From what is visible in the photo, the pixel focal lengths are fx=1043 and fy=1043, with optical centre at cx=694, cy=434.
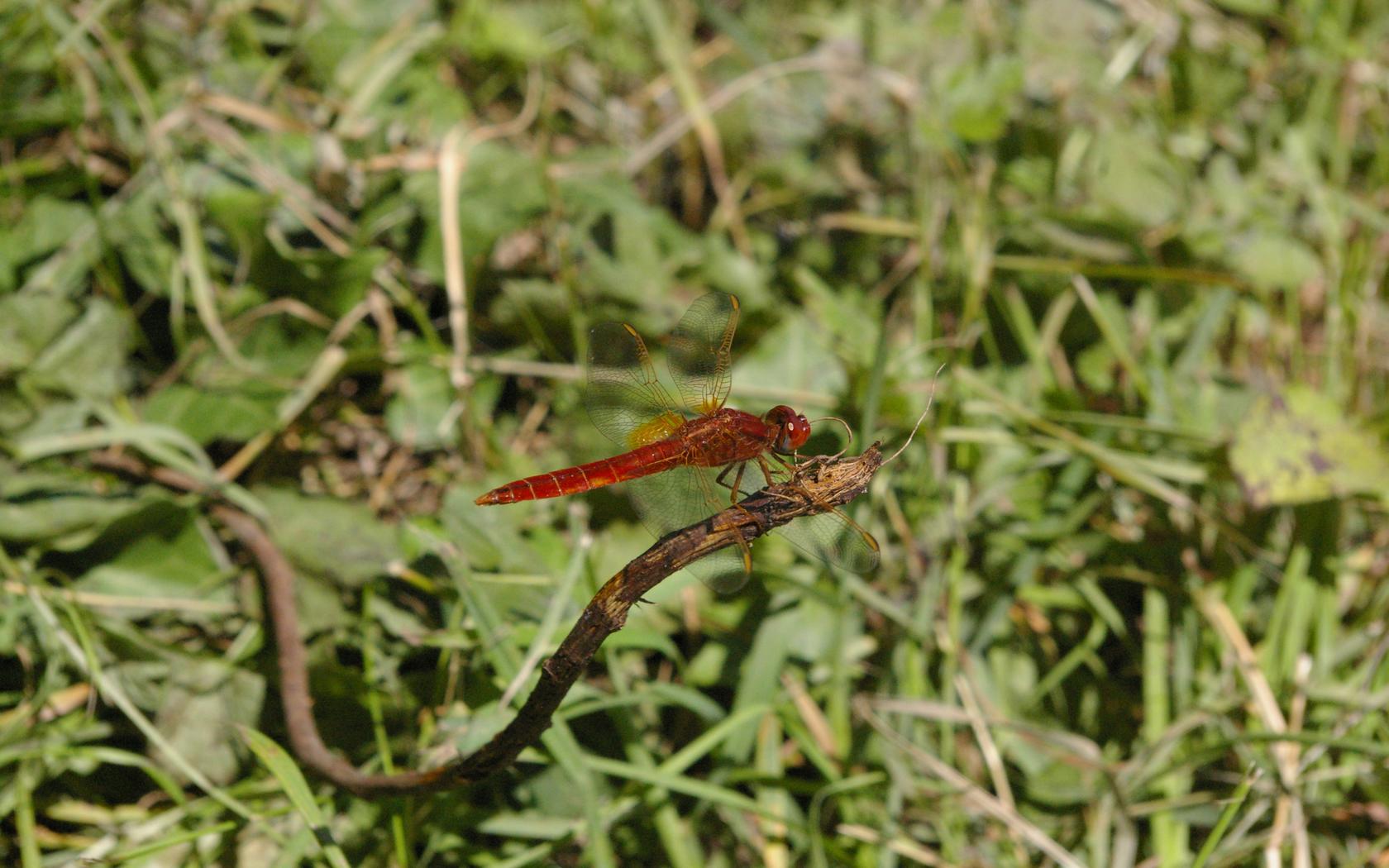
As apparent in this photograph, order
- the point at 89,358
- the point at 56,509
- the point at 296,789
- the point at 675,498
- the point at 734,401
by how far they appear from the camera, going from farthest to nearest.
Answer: the point at 734,401, the point at 89,358, the point at 56,509, the point at 675,498, the point at 296,789

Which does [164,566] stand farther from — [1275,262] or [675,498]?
[1275,262]

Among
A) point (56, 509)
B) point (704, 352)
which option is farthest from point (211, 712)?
point (704, 352)

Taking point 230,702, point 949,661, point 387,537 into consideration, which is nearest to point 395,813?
point 230,702

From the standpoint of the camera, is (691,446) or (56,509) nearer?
(691,446)

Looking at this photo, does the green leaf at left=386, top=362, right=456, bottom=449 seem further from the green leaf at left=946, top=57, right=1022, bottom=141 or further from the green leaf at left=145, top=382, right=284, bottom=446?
the green leaf at left=946, top=57, right=1022, bottom=141

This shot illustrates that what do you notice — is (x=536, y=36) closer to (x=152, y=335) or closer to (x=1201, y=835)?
(x=152, y=335)

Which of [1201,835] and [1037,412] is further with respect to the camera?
[1037,412]

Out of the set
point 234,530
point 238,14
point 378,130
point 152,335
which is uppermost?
point 238,14
